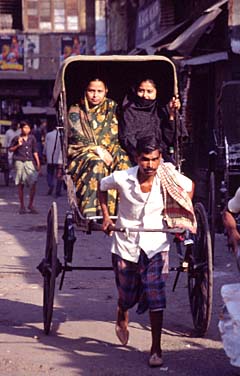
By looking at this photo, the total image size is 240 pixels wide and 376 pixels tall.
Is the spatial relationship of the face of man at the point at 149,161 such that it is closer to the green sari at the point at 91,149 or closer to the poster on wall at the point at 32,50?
the green sari at the point at 91,149

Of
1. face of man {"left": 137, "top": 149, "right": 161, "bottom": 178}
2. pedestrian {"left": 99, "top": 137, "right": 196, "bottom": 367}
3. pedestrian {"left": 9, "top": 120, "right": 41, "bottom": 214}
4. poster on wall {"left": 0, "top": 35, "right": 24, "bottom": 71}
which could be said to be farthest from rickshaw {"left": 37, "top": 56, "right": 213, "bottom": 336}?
poster on wall {"left": 0, "top": 35, "right": 24, "bottom": 71}

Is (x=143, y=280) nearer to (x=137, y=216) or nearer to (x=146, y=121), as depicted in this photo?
(x=137, y=216)

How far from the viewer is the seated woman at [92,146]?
24.3ft

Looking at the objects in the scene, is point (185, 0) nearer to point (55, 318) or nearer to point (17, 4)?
point (55, 318)

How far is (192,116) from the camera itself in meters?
17.9

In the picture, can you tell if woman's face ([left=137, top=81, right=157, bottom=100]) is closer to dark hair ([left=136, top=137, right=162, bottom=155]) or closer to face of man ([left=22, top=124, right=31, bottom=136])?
dark hair ([left=136, top=137, right=162, bottom=155])

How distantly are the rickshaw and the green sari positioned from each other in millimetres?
84

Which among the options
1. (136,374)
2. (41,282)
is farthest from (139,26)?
(136,374)

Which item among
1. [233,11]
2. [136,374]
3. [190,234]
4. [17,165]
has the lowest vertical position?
[17,165]

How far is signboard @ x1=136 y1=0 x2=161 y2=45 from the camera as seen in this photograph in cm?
2144

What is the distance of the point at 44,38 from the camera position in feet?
135

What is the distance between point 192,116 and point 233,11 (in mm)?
4683

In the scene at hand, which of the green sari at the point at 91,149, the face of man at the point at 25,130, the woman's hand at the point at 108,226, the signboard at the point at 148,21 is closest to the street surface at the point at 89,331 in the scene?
the woman's hand at the point at 108,226

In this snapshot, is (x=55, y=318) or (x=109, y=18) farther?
(x=109, y=18)
